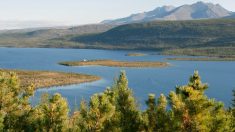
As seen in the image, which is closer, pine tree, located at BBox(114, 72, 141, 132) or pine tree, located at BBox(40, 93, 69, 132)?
pine tree, located at BBox(114, 72, 141, 132)

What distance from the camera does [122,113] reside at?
2082 inches

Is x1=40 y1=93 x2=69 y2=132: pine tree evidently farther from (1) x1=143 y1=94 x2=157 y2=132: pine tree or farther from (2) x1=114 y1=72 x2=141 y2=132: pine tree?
(1) x1=143 y1=94 x2=157 y2=132: pine tree

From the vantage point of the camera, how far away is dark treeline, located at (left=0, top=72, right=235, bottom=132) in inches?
1545

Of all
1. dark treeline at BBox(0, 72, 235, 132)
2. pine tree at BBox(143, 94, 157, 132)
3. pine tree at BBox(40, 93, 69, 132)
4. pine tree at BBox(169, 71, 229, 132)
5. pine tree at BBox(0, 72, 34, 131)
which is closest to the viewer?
pine tree at BBox(169, 71, 229, 132)

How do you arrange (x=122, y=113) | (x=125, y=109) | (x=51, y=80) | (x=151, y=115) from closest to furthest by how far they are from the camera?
1. (x=151, y=115)
2. (x=122, y=113)
3. (x=125, y=109)
4. (x=51, y=80)

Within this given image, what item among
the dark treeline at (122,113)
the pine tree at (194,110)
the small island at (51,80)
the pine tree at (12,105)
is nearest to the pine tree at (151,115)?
the dark treeline at (122,113)

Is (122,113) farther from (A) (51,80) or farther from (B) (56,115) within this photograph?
(A) (51,80)

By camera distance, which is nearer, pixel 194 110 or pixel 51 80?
pixel 194 110

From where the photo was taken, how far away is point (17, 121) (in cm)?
5609

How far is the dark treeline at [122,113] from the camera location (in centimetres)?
3925

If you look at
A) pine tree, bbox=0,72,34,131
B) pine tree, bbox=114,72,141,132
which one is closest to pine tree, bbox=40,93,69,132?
pine tree, bbox=0,72,34,131

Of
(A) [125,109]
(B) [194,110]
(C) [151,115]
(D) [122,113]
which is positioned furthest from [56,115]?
(B) [194,110]

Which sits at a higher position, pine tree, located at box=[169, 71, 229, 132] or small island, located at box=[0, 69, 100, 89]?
pine tree, located at box=[169, 71, 229, 132]

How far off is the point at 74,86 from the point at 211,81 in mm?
62131
